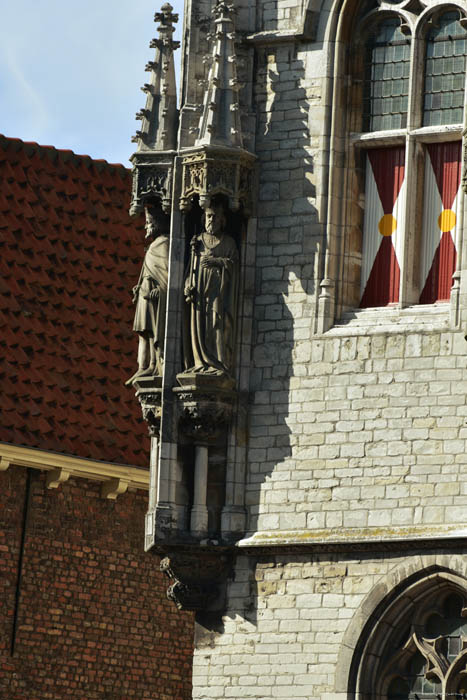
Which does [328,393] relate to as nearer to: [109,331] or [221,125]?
[221,125]

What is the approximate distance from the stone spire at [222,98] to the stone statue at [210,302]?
69 centimetres

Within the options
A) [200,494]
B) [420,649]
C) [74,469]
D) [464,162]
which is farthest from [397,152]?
[74,469]

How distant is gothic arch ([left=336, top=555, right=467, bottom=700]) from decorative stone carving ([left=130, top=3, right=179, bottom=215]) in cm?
446

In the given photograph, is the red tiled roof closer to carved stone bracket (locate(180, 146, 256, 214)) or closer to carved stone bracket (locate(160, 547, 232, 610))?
carved stone bracket (locate(160, 547, 232, 610))

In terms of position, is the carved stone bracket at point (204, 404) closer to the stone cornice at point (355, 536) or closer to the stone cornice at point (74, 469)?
the stone cornice at point (355, 536)

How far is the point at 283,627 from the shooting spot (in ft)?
89.1

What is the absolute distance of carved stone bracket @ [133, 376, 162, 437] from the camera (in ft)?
91.5

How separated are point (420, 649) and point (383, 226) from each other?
4.22 m

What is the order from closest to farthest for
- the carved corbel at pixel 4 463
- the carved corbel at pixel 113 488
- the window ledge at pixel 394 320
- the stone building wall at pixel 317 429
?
the stone building wall at pixel 317 429 → the window ledge at pixel 394 320 → the carved corbel at pixel 4 463 → the carved corbel at pixel 113 488

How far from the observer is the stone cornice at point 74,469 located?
1214 inches

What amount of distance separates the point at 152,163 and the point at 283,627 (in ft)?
15.8

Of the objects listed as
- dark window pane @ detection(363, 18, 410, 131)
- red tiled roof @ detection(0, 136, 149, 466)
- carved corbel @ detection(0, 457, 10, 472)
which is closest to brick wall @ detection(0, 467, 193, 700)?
carved corbel @ detection(0, 457, 10, 472)

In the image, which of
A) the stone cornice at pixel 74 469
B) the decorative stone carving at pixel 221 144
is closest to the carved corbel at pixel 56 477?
the stone cornice at pixel 74 469

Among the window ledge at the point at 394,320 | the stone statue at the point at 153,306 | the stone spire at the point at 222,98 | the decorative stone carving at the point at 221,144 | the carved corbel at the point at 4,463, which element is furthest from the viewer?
the carved corbel at the point at 4,463
